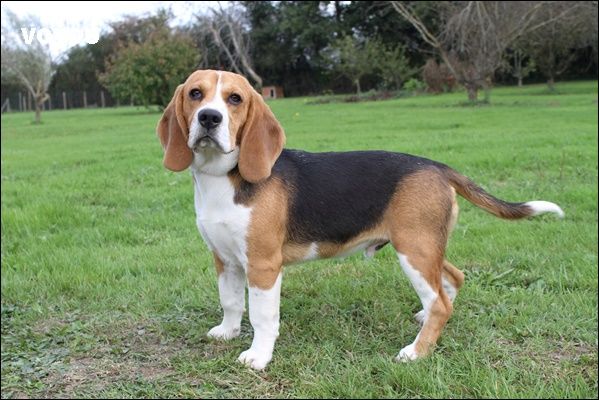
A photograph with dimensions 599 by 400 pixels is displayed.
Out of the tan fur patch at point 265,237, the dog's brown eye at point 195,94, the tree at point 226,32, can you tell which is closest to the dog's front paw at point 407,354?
the tan fur patch at point 265,237

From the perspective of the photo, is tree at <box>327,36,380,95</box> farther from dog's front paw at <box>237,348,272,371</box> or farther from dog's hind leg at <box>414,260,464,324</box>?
dog's front paw at <box>237,348,272,371</box>

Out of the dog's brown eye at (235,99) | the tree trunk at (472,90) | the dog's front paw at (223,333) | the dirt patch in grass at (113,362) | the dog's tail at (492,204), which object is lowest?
the dirt patch in grass at (113,362)

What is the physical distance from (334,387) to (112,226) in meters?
4.01

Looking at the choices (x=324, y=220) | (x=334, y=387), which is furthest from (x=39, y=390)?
(x=324, y=220)

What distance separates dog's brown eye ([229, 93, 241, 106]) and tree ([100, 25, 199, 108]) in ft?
94.6

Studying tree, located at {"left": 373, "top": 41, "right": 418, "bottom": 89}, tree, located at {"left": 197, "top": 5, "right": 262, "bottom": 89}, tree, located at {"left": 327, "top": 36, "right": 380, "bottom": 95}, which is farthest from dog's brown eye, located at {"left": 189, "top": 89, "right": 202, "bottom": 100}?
tree, located at {"left": 373, "top": 41, "right": 418, "bottom": 89}

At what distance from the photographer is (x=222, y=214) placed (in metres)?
3.44

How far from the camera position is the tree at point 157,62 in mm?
31859

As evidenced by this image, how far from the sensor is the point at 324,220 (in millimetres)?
3713

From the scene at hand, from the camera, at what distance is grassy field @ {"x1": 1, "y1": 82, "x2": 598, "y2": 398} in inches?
133

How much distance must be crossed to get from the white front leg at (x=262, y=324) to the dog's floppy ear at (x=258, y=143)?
65 centimetres

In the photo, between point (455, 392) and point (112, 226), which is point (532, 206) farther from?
point (112, 226)

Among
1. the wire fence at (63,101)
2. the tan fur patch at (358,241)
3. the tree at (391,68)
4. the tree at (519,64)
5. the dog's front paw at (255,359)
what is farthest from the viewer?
the wire fence at (63,101)

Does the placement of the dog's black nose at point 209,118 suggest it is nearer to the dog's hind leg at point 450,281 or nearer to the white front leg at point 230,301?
the white front leg at point 230,301
